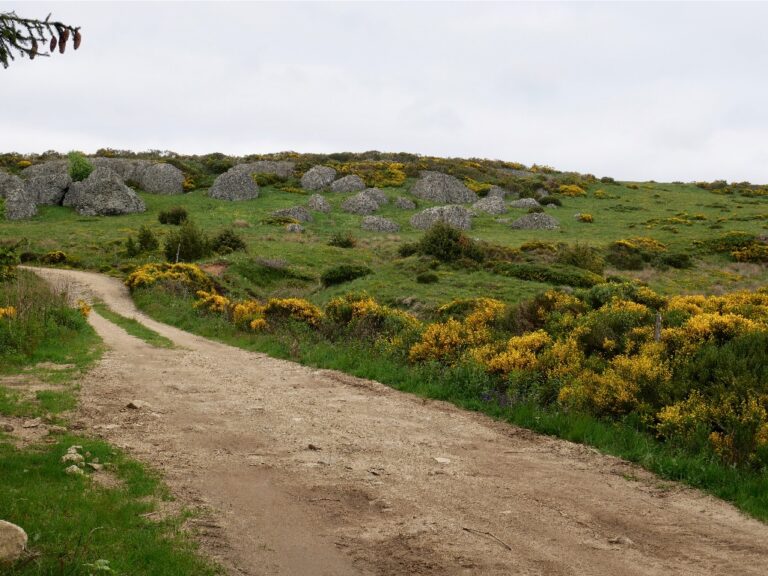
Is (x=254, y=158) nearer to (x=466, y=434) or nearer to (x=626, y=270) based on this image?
(x=626, y=270)

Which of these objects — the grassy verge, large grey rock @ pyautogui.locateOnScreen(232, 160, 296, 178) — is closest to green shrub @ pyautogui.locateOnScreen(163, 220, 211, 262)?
the grassy verge

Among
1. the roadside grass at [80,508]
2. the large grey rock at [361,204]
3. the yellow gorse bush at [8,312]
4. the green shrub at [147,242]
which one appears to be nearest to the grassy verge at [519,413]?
the roadside grass at [80,508]

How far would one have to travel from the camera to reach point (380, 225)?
52.7m

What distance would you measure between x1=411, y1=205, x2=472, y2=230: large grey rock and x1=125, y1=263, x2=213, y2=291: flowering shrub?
2467 centimetres

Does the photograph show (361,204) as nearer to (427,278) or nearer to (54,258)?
(54,258)

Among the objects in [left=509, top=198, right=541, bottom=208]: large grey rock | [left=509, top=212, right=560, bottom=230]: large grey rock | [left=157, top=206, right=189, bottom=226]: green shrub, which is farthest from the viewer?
[left=509, top=198, right=541, bottom=208]: large grey rock

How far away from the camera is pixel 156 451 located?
26.6 ft

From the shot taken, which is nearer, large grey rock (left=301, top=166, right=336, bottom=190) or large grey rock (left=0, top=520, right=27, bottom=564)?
large grey rock (left=0, top=520, right=27, bottom=564)

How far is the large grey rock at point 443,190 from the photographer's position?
6469 cm

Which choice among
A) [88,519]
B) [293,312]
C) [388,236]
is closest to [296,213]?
[388,236]

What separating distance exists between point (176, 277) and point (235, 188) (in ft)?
110

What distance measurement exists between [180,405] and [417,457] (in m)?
5.00

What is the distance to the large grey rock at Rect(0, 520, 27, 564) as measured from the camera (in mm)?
4355

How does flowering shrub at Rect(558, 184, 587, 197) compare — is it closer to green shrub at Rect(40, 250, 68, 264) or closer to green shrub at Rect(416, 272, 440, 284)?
green shrub at Rect(416, 272, 440, 284)
